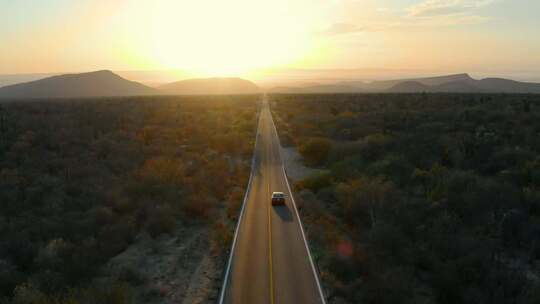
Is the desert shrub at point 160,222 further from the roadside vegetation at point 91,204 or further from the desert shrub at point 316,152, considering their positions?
the desert shrub at point 316,152

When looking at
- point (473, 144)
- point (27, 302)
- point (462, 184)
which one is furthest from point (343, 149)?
point (27, 302)

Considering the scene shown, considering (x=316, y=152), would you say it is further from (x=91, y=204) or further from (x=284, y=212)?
(x=91, y=204)

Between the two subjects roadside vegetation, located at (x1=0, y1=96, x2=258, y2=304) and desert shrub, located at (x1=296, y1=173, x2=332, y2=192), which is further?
desert shrub, located at (x1=296, y1=173, x2=332, y2=192)

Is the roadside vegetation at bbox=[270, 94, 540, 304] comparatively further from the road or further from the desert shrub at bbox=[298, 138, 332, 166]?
the desert shrub at bbox=[298, 138, 332, 166]

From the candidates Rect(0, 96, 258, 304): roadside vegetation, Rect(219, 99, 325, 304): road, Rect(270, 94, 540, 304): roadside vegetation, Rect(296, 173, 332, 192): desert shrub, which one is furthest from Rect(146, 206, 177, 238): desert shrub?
Rect(296, 173, 332, 192): desert shrub

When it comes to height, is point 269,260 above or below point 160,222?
below

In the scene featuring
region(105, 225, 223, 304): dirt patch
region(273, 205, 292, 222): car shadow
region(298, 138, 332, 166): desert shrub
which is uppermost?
region(298, 138, 332, 166): desert shrub

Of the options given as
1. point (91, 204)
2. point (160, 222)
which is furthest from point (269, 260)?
point (91, 204)

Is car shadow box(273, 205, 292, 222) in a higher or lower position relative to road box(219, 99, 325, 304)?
higher
